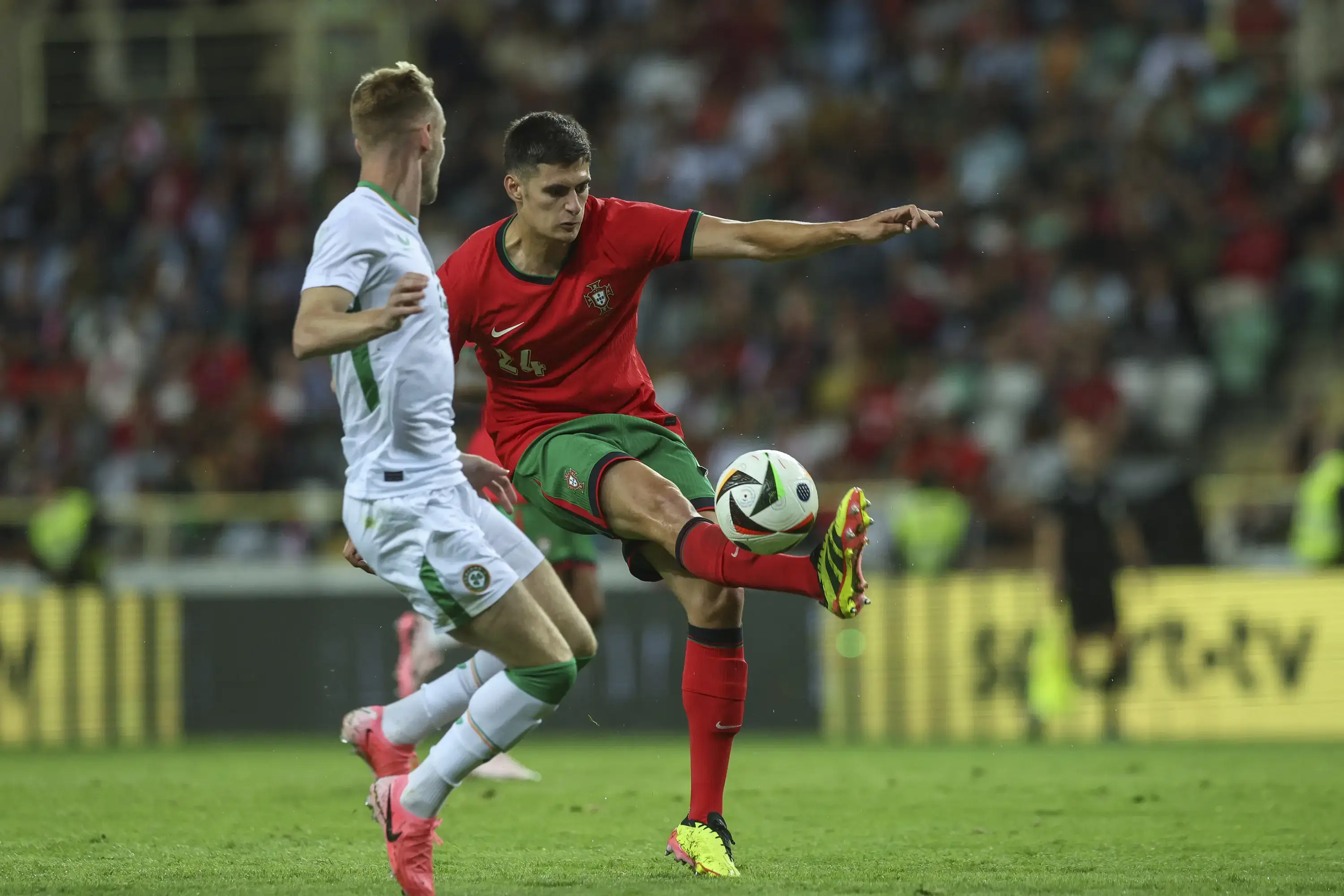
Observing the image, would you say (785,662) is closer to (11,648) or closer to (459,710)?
(11,648)

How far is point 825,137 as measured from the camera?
55.0 feet

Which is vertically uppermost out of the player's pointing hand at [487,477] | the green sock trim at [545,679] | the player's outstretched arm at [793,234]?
the player's outstretched arm at [793,234]

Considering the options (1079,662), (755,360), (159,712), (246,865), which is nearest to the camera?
(246,865)

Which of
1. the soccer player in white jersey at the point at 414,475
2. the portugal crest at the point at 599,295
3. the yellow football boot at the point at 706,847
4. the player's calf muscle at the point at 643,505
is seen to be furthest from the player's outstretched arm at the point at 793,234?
the yellow football boot at the point at 706,847

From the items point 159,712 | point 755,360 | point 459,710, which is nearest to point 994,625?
point 755,360

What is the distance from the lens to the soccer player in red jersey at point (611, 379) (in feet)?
18.8

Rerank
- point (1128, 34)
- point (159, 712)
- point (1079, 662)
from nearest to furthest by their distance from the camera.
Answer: point (1079, 662)
point (159, 712)
point (1128, 34)

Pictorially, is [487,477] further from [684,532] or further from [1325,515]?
[1325,515]

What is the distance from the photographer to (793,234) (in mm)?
5734

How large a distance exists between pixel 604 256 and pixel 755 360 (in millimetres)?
9223

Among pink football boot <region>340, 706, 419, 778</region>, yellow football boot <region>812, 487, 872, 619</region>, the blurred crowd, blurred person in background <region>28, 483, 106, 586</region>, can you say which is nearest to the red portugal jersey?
pink football boot <region>340, 706, 419, 778</region>

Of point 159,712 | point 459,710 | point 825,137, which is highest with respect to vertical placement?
point 825,137

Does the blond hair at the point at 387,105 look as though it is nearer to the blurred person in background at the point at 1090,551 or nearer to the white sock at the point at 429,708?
the white sock at the point at 429,708

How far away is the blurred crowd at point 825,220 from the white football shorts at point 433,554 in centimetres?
884
